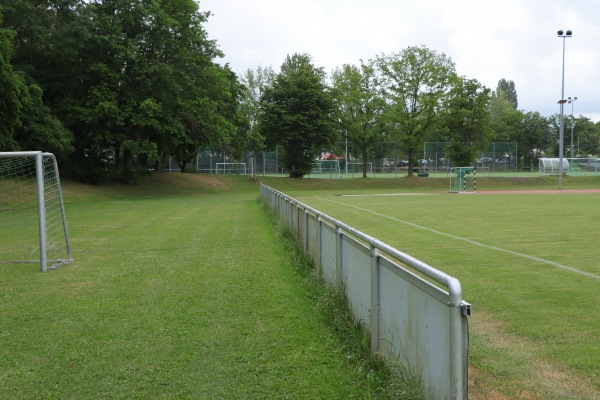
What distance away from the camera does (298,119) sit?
2170 inches

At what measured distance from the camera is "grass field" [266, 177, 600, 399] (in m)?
4.43

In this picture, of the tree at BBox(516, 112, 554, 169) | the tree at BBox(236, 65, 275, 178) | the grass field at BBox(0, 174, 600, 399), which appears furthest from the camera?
the tree at BBox(516, 112, 554, 169)

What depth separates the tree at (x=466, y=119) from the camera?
2231 inches

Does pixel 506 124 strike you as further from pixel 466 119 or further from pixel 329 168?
pixel 329 168

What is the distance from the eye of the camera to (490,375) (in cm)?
450

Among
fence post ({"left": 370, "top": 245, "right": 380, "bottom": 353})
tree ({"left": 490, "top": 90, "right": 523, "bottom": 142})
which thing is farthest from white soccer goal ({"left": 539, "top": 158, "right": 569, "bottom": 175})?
fence post ({"left": 370, "top": 245, "right": 380, "bottom": 353})

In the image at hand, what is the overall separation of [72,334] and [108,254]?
6.11m

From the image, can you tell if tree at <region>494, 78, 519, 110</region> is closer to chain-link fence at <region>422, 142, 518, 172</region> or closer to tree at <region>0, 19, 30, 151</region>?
chain-link fence at <region>422, 142, 518, 172</region>

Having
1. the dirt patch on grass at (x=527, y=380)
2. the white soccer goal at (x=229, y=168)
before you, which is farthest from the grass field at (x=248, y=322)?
the white soccer goal at (x=229, y=168)

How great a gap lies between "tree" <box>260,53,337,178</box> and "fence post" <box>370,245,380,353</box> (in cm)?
5074

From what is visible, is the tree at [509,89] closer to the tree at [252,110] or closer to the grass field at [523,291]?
the tree at [252,110]

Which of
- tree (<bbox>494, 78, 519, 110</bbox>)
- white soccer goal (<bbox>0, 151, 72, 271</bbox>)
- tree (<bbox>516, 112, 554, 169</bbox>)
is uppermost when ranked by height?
tree (<bbox>494, 78, 519, 110</bbox>)

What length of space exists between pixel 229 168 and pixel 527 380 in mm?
60313

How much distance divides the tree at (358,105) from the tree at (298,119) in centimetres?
226
